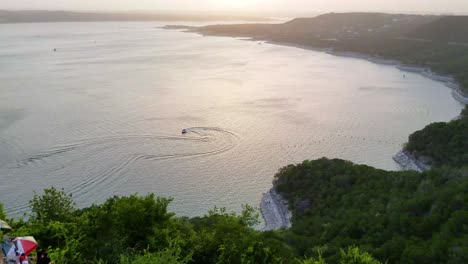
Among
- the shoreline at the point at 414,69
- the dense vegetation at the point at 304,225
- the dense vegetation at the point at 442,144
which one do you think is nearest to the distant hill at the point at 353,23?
the shoreline at the point at 414,69

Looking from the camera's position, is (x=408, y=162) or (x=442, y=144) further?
(x=408, y=162)

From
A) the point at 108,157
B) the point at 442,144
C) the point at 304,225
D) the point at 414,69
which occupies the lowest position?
the point at 108,157

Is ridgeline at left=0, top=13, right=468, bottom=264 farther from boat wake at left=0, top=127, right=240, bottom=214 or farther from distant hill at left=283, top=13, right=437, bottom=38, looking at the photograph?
distant hill at left=283, top=13, right=437, bottom=38

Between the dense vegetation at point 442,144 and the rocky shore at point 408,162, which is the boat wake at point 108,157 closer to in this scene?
the rocky shore at point 408,162

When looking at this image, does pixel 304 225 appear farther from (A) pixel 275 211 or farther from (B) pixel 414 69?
(B) pixel 414 69

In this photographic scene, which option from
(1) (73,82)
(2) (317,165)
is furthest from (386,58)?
(2) (317,165)

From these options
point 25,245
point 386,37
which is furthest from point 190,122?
point 386,37
